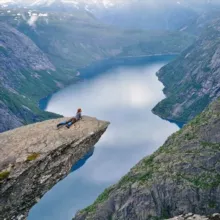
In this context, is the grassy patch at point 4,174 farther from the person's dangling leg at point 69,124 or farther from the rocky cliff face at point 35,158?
the person's dangling leg at point 69,124

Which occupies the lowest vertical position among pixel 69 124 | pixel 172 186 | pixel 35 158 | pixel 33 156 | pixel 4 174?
pixel 4 174

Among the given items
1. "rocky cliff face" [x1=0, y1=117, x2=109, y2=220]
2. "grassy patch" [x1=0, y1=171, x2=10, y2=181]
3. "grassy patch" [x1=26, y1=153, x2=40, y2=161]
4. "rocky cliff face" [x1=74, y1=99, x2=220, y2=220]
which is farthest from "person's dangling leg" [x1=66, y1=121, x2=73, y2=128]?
"rocky cliff face" [x1=74, y1=99, x2=220, y2=220]

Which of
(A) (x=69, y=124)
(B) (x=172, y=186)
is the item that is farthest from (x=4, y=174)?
(B) (x=172, y=186)

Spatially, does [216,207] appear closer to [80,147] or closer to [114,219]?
[114,219]

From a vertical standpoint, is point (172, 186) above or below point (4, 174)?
above

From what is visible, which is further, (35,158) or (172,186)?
(172,186)

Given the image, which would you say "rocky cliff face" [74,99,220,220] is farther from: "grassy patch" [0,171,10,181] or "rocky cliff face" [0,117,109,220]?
"grassy patch" [0,171,10,181]

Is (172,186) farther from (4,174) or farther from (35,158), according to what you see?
(4,174)

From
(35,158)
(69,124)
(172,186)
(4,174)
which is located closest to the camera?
(4,174)

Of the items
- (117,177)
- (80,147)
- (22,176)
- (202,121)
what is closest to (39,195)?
(22,176)
